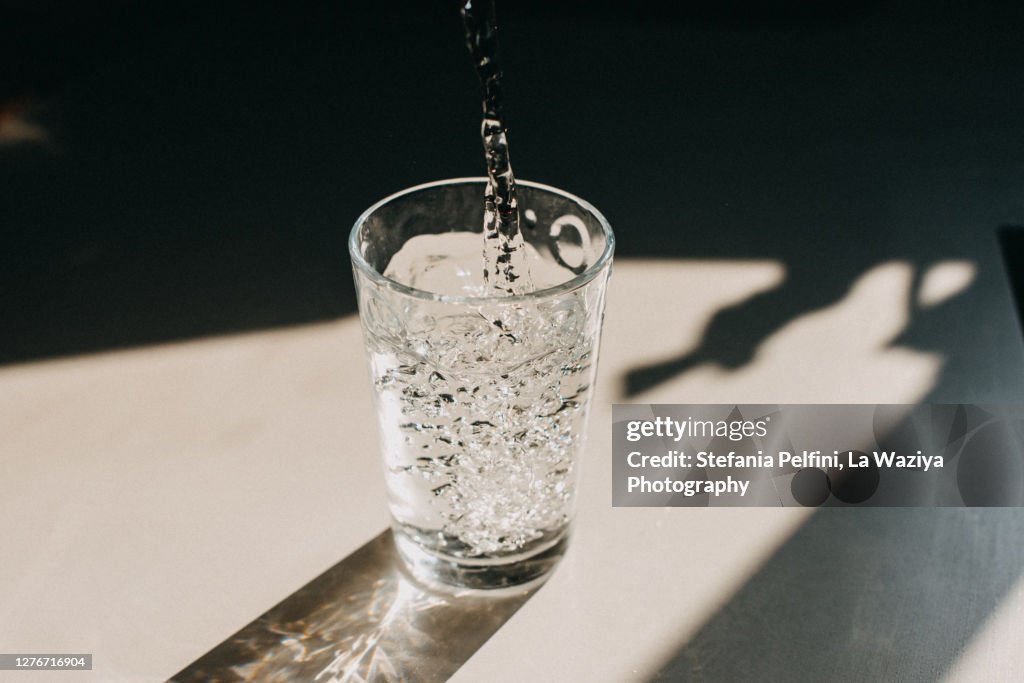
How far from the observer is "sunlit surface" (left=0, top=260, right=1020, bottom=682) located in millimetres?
718

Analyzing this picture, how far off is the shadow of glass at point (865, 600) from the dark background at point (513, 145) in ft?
0.62

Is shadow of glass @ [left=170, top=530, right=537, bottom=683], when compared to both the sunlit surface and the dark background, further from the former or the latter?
the dark background

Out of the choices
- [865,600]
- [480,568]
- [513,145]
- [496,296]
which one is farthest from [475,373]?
[513,145]

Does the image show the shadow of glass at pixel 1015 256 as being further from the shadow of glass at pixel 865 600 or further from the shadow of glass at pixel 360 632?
the shadow of glass at pixel 360 632

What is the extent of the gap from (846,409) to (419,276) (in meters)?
0.42

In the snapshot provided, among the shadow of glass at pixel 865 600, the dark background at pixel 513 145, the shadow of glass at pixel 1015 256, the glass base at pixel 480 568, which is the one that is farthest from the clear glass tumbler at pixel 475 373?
the shadow of glass at pixel 1015 256

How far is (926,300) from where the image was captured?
106 centimetres

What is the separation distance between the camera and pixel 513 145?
4.38ft

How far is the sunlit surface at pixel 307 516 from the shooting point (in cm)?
72

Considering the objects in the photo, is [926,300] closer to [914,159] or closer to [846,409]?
[846,409]

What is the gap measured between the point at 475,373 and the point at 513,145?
735 millimetres

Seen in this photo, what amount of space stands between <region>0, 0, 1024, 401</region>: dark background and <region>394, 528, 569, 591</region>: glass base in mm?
253

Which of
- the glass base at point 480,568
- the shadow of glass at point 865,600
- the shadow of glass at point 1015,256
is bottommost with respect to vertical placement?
the shadow of glass at point 865,600

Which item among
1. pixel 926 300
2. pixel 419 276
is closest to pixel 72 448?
pixel 419 276
